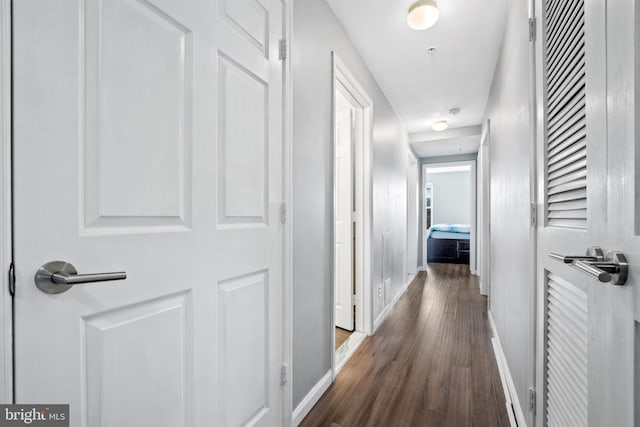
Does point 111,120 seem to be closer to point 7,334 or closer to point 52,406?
point 7,334

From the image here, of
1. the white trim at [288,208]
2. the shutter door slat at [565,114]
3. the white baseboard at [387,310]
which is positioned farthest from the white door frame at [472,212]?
the white trim at [288,208]

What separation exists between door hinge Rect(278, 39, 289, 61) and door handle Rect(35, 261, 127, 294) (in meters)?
1.16

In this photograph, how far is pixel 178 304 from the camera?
905mm

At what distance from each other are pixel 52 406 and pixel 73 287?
24 cm

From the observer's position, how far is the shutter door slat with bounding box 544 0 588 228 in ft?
2.59

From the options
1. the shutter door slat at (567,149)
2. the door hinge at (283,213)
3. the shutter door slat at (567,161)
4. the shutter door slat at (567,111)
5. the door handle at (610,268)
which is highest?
the shutter door slat at (567,111)

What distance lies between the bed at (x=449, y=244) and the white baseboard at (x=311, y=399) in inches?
229

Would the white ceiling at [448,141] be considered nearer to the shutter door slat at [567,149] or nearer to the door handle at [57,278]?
the shutter door slat at [567,149]

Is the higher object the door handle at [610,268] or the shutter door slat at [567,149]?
the shutter door slat at [567,149]

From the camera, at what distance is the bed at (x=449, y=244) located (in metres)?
6.89

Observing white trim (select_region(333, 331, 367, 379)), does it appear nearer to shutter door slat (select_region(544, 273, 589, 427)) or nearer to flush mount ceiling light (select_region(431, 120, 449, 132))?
shutter door slat (select_region(544, 273, 589, 427))

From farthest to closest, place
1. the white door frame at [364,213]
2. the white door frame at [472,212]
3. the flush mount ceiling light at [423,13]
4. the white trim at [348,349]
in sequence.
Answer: the white door frame at [472,212] < the white door frame at [364,213] < the white trim at [348,349] < the flush mount ceiling light at [423,13]

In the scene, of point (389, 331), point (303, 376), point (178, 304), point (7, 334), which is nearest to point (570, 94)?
point (178, 304)

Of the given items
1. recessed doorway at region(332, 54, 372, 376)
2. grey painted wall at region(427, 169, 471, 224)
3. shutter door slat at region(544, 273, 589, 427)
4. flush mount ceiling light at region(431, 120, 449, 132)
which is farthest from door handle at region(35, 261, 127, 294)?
grey painted wall at region(427, 169, 471, 224)
